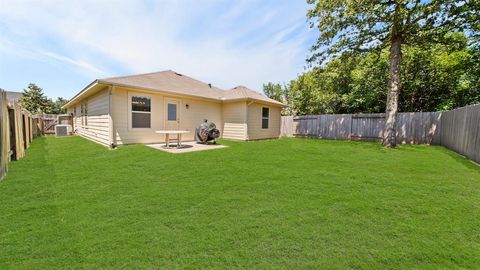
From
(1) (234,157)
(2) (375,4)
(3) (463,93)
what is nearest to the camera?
(1) (234,157)

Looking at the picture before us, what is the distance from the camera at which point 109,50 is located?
9.13 m

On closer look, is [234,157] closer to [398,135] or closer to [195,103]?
[195,103]

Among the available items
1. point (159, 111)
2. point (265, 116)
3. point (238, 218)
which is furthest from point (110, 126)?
point (265, 116)

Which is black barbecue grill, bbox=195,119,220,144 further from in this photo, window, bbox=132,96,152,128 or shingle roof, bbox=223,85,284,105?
shingle roof, bbox=223,85,284,105

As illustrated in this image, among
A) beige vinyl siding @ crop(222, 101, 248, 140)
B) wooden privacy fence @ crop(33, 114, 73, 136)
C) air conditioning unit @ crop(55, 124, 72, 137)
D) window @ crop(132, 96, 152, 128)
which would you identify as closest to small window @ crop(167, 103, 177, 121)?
window @ crop(132, 96, 152, 128)

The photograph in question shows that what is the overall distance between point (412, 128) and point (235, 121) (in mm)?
8697

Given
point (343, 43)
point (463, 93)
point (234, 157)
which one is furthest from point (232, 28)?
point (463, 93)

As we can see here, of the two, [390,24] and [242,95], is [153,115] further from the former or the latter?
[390,24]

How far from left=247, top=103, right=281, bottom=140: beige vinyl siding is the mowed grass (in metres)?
6.67

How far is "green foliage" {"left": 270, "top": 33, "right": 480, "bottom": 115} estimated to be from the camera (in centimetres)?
1043

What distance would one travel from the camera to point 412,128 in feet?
32.1

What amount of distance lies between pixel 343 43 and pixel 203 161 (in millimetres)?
8593

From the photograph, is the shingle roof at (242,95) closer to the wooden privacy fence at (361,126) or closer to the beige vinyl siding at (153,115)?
the beige vinyl siding at (153,115)

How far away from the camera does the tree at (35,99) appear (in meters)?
27.1
